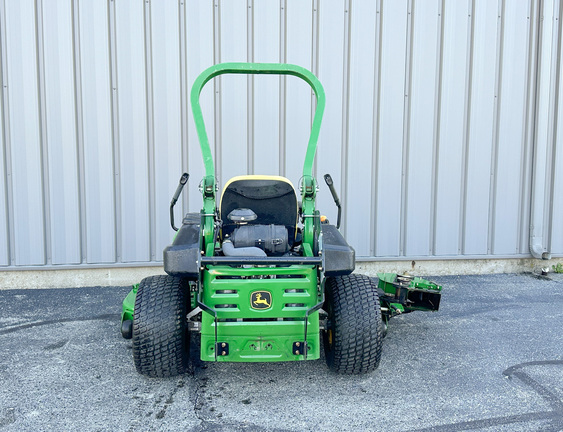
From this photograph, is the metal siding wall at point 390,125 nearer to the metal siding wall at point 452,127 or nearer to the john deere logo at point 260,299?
the metal siding wall at point 452,127

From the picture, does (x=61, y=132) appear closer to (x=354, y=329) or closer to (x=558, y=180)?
(x=354, y=329)

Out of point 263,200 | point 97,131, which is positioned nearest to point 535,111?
point 263,200

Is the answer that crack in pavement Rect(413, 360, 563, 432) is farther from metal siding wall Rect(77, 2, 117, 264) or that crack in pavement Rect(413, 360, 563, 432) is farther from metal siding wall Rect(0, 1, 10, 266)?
metal siding wall Rect(0, 1, 10, 266)

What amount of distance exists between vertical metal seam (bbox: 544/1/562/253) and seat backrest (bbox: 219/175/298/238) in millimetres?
4375

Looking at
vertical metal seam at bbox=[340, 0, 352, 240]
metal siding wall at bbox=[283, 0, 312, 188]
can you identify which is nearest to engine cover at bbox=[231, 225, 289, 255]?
metal siding wall at bbox=[283, 0, 312, 188]

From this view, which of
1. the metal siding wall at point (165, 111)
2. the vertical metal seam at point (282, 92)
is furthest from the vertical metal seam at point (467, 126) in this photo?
the metal siding wall at point (165, 111)

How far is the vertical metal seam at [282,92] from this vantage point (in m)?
5.80

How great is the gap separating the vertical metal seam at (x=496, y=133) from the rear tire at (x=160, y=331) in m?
4.62

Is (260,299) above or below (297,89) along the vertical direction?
below

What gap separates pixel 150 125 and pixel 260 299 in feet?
11.1

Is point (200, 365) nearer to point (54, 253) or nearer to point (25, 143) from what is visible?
point (54, 253)

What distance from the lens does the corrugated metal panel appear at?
18.2ft

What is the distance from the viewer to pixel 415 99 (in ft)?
20.0

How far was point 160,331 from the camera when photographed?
3137mm
